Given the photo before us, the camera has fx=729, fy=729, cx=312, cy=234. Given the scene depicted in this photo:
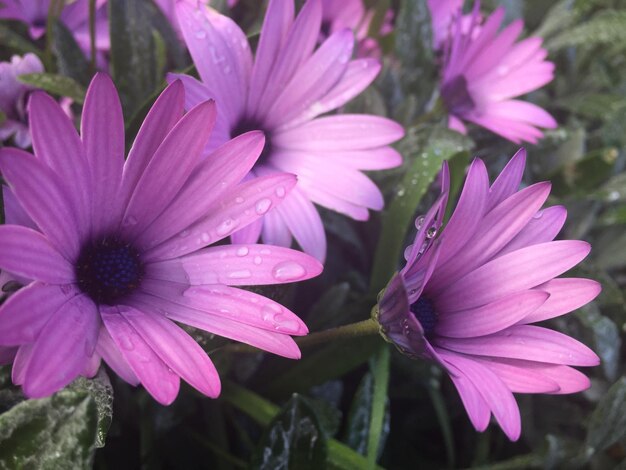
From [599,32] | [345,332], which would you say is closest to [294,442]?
[345,332]

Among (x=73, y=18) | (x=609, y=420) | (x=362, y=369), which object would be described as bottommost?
(x=362, y=369)

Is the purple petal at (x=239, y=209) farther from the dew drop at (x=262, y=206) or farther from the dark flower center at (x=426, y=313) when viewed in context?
the dark flower center at (x=426, y=313)

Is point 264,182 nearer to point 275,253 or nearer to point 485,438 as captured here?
point 275,253

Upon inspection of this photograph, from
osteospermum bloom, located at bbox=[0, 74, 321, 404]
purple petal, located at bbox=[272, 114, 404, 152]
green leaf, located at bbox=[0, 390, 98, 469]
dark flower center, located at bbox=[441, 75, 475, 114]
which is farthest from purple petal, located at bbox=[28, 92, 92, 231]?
dark flower center, located at bbox=[441, 75, 475, 114]

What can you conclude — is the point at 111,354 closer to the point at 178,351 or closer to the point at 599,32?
the point at 178,351

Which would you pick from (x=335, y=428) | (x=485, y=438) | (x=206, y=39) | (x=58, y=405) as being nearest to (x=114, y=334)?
(x=58, y=405)

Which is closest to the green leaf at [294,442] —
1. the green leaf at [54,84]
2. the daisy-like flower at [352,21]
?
the green leaf at [54,84]

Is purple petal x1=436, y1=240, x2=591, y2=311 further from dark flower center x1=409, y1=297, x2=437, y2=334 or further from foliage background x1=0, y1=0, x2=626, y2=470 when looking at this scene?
foliage background x1=0, y1=0, x2=626, y2=470
